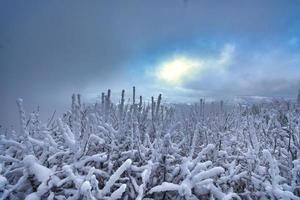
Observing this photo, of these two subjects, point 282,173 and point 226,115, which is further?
point 226,115

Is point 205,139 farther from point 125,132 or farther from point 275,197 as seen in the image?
point 275,197

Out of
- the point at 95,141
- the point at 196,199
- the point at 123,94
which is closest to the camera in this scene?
the point at 196,199

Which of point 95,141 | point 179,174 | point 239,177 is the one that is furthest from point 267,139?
point 95,141

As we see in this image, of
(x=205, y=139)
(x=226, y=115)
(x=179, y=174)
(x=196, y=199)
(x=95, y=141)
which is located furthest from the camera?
(x=226, y=115)

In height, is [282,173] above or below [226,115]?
below

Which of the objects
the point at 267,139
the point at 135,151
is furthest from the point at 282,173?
the point at 135,151

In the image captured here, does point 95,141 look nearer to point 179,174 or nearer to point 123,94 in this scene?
point 123,94

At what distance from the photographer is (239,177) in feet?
12.1

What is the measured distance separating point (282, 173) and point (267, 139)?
1146mm

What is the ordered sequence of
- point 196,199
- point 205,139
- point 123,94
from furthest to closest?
1. point 205,139
2. point 123,94
3. point 196,199

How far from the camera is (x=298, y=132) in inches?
164

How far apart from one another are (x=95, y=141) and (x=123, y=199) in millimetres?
890

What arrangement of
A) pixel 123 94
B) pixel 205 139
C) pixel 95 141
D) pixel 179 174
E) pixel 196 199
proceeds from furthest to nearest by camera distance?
pixel 205 139 → pixel 123 94 → pixel 95 141 → pixel 179 174 → pixel 196 199

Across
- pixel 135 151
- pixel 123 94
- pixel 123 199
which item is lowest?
pixel 123 199
